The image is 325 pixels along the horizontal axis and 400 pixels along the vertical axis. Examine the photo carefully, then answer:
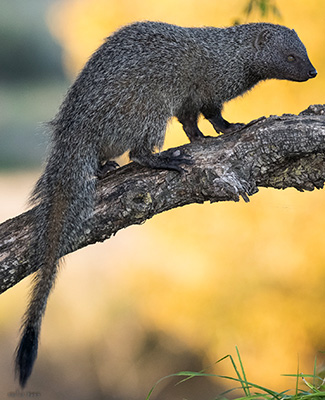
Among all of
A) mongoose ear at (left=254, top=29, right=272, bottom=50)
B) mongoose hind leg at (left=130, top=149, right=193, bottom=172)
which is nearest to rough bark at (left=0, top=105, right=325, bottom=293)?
mongoose hind leg at (left=130, top=149, right=193, bottom=172)

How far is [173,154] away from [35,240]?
518 millimetres

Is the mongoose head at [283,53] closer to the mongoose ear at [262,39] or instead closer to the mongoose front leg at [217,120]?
the mongoose ear at [262,39]

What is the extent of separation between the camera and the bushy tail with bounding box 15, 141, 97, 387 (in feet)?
5.19

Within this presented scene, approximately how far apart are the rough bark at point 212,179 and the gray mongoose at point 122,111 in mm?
46

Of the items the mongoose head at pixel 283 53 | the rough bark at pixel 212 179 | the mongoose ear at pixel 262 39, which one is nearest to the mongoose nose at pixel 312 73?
the mongoose head at pixel 283 53

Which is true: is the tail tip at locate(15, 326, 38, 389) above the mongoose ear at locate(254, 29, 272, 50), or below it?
below

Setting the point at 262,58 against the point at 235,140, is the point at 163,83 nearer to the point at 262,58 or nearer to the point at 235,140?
the point at 235,140

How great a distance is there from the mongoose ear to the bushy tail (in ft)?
2.58

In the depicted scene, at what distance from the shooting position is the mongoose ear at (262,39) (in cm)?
204

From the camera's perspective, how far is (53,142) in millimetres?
1823

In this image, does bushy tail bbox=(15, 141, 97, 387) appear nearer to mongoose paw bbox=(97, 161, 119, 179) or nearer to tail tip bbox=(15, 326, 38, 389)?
tail tip bbox=(15, 326, 38, 389)

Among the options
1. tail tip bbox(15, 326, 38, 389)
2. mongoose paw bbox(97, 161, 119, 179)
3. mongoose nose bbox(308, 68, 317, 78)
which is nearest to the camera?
tail tip bbox(15, 326, 38, 389)

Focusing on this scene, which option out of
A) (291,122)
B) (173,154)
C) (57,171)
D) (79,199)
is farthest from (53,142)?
(291,122)

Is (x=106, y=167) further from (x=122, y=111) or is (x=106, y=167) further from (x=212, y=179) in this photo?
(x=212, y=179)
